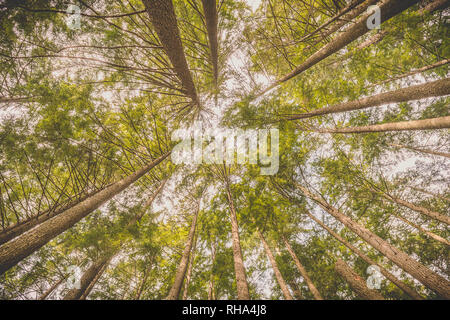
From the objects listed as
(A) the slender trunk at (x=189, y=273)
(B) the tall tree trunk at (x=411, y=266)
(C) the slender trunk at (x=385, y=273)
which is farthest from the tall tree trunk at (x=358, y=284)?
(A) the slender trunk at (x=189, y=273)

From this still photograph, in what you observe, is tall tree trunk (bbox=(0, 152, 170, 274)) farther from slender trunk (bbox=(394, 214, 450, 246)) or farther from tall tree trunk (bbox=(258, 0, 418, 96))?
slender trunk (bbox=(394, 214, 450, 246))

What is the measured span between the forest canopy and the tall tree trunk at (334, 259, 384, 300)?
0.05m

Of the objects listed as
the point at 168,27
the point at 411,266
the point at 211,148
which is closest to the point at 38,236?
the point at 168,27

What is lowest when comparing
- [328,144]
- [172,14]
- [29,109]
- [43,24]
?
[328,144]

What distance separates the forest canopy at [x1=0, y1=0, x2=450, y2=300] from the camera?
3.64 m

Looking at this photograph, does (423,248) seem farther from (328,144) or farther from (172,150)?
(172,150)

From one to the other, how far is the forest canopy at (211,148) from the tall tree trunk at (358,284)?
0.05 meters

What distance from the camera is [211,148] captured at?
667cm

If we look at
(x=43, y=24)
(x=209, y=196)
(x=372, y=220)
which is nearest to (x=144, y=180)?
(x=209, y=196)

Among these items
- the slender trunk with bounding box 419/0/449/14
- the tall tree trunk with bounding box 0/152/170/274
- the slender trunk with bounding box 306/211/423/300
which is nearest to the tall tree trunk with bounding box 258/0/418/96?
the slender trunk with bounding box 419/0/449/14

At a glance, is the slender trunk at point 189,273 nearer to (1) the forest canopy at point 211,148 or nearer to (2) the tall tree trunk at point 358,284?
(1) the forest canopy at point 211,148

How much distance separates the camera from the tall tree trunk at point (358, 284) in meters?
4.10

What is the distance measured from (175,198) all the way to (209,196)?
1.60m

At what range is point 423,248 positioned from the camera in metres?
7.97
